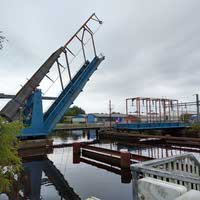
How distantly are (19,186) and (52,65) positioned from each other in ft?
32.6

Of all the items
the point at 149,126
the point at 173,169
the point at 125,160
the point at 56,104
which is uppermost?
the point at 56,104

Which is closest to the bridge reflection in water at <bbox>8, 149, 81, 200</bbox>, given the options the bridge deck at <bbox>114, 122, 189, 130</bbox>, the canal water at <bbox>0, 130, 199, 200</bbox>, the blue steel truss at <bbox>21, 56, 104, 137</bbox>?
the canal water at <bbox>0, 130, 199, 200</bbox>

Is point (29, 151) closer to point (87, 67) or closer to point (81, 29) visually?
point (87, 67)

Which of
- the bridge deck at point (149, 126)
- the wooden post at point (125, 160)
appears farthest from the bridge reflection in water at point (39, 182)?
the bridge deck at point (149, 126)

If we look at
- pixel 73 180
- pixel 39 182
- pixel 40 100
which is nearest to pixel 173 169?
pixel 73 180

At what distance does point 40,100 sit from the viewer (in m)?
15.6

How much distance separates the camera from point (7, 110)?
14.4m

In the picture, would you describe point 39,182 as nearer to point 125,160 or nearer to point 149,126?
point 125,160

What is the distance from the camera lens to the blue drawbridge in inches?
591

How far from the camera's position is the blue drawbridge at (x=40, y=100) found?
15008 mm

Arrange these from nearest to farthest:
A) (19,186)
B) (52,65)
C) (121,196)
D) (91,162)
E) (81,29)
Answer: (121,196) < (19,186) < (91,162) < (52,65) < (81,29)

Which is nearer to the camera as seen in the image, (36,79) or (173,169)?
(173,169)

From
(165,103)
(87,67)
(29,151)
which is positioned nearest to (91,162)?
(29,151)

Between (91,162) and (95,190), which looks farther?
(91,162)
